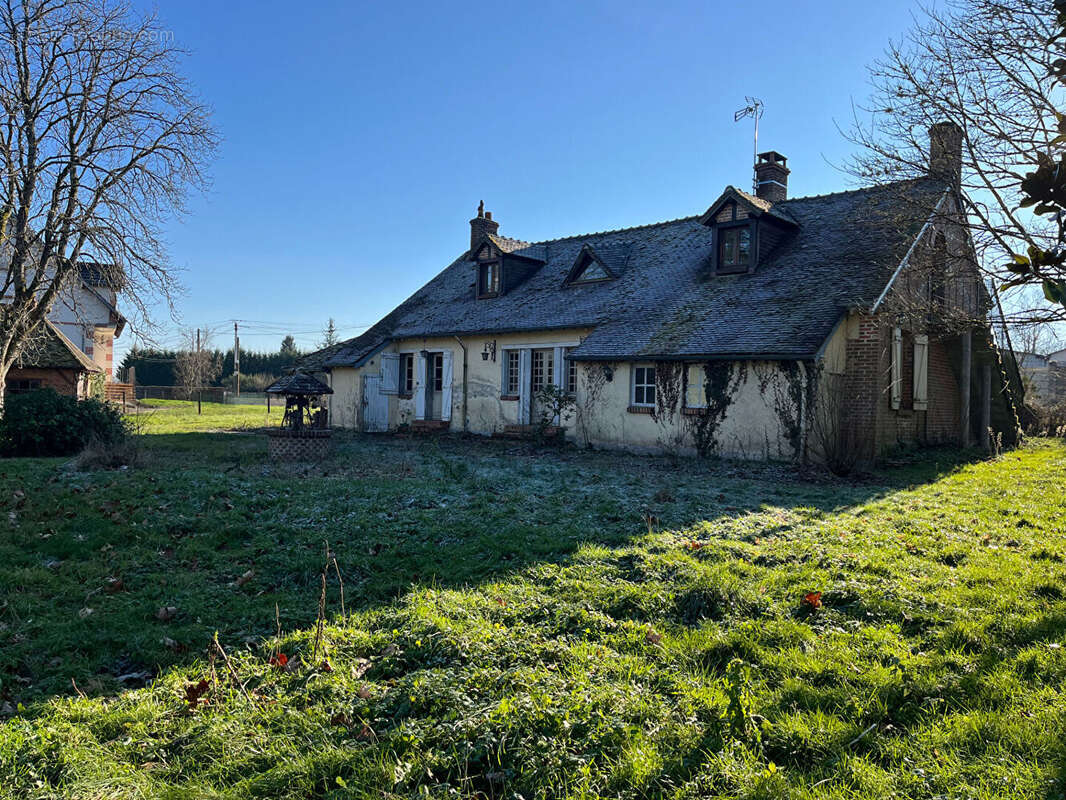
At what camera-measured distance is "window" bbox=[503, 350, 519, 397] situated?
1978 cm

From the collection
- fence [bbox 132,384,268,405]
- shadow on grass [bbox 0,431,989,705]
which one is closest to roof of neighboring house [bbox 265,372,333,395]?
shadow on grass [bbox 0,431,989,705]

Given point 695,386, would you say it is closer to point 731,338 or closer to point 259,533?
point 731,338

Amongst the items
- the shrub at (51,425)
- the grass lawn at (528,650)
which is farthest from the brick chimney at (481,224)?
the grass lawn at (528,650)

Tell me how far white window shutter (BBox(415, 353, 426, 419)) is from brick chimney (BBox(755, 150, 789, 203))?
11.8m

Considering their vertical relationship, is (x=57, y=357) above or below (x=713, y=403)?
above

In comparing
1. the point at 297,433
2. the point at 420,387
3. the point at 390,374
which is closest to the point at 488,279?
the point at 420,387

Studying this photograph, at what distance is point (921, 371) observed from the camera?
15.2m

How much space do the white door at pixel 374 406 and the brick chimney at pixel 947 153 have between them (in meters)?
16.6

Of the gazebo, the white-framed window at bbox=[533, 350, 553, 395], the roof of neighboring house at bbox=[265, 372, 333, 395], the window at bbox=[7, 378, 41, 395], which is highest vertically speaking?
the white-framed window at bbox=[533, 350, 553, 395]

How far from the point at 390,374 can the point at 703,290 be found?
1096 centimetres

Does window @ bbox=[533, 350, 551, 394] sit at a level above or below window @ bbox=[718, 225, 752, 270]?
below

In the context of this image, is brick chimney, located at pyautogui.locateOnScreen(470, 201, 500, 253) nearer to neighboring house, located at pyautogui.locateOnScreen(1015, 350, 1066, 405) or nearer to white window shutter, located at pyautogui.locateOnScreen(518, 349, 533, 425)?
white window shutter, located at pyautogui.locateOnScreen(518, 349, 533, 425)

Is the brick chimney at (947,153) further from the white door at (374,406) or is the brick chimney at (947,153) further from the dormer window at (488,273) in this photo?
the white door at (374,406)

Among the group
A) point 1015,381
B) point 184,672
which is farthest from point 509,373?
point 184,672
